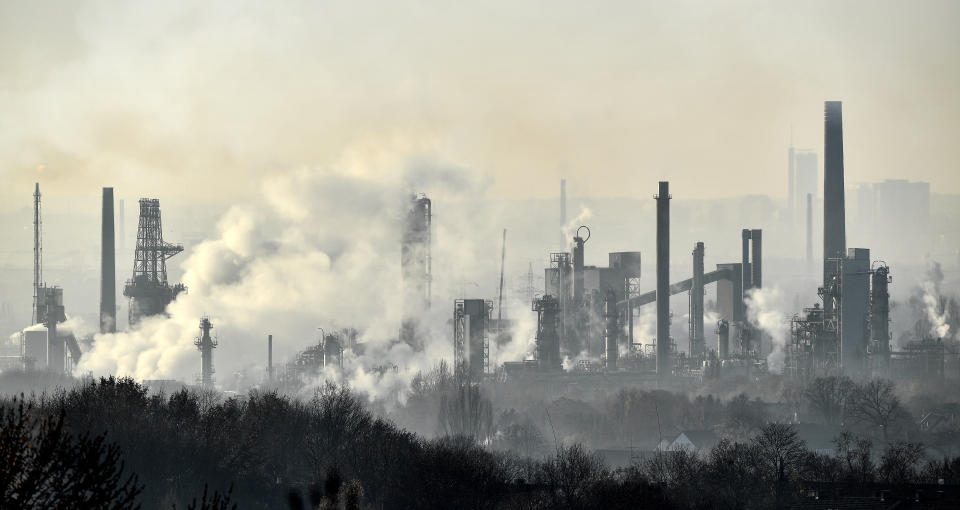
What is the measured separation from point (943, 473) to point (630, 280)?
2658 inches

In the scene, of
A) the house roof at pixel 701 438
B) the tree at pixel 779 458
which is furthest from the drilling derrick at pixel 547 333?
the tree at pixel 779 458

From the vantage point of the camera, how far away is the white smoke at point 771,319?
103875mm

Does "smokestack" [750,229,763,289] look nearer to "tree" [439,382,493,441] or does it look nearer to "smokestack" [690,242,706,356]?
"smokestack" [690,242,706,356]

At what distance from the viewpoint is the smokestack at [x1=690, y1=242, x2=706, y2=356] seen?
101 metres

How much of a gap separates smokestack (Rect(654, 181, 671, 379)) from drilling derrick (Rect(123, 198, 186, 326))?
83.6 ft

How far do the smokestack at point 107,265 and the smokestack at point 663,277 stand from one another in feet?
89.6

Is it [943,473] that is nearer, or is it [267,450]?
[267,450]

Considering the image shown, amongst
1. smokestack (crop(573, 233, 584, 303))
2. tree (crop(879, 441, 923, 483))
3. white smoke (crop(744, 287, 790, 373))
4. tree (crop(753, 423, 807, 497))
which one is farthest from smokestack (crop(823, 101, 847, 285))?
tree (crop(879, 441, 923, 483))

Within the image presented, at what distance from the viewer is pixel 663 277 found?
90.9m

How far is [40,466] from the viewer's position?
1433cm

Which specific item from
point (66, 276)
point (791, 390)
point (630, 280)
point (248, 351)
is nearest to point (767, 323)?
point (630, 280)

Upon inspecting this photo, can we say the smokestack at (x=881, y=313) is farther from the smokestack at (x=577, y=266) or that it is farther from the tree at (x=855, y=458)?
the tree at (x=855, y=458)

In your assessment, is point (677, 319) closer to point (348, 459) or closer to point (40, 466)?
point (348, 459)

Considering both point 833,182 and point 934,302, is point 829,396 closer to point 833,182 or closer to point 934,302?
point 833,182
